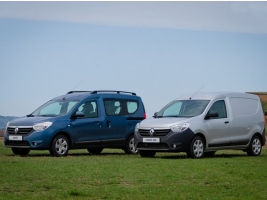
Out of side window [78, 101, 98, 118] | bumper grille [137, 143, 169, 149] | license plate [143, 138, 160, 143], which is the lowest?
bumper grille [137, 143, 169, 149]

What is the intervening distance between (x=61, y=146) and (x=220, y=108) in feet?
16.5

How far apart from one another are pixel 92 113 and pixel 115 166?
233 inches

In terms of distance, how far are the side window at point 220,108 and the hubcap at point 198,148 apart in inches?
51.7

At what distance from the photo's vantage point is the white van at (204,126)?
2038 cm

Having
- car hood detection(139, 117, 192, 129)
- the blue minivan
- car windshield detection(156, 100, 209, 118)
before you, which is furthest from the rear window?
the blue minivan

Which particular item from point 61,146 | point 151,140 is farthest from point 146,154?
point 61,146

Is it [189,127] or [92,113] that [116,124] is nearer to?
[92,113]

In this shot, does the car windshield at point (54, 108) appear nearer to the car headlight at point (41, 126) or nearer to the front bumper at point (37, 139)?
the car headlight at point (41, 126)

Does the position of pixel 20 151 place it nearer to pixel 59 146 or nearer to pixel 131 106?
pixel 59 146

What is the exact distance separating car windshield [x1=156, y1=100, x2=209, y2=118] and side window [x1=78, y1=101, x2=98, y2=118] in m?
2.05

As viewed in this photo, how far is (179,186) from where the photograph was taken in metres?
12.4

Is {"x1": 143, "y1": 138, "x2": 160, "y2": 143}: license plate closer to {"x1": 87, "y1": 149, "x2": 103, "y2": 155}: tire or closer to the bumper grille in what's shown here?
the bumper grille

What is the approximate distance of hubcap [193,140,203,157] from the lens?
812 inches

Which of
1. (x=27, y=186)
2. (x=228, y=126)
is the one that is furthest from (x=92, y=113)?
(x=27, y=186)
